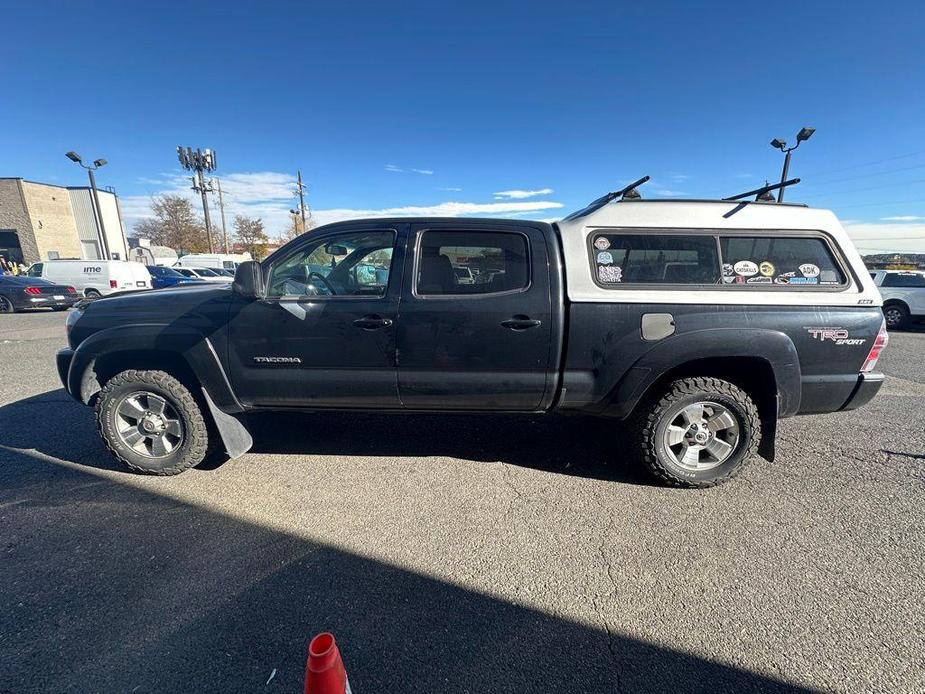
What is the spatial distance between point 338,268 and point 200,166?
4191 cm

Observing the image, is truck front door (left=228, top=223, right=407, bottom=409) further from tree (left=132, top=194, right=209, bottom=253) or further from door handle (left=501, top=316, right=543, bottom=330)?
tree (left=132, top=194, right=209, bottom=253)

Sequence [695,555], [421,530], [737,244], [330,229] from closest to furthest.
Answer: [695,555] < [421,530] < [737,244] < [330,229]

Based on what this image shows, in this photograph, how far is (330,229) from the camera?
3.04m

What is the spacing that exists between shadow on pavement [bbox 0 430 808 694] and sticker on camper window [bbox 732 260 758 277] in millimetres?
2343

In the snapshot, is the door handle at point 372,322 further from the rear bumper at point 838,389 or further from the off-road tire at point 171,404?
the rear bumper at point 838,389

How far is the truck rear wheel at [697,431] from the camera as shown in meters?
2.93

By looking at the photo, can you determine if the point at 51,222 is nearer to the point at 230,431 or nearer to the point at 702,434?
the point at 230,431

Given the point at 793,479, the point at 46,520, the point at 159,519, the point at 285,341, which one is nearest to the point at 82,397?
the point at 46,520

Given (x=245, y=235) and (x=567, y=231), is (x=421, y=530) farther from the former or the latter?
(x=245, y=235)

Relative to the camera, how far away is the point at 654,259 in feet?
9.42

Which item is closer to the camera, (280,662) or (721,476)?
(280,662)

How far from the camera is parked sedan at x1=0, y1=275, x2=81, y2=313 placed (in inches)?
491

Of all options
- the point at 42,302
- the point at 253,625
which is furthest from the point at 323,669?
the point at 42,302

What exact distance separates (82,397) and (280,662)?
2.87 metres
